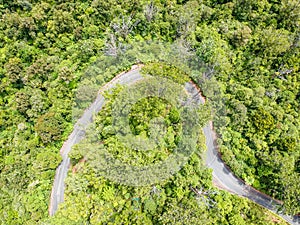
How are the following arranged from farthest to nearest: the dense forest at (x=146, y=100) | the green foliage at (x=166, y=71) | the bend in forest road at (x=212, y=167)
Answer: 1. the green foliage at (x=166, y=71)
2. the bend in forest road at (x=212, y=167)
3. the dense forest at (x=146, y=100)

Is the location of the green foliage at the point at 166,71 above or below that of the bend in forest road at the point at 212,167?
above

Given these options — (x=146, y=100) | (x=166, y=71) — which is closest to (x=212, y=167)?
(x=146, y=100)

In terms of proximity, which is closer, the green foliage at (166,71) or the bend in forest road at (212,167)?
the bend in forest road at (212,167)

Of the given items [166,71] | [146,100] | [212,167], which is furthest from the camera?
[166,71]

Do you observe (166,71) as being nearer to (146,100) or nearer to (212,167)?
(146,100)

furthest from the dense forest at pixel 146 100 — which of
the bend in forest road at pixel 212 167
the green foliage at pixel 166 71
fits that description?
the bend in forest road at pixel 212 167

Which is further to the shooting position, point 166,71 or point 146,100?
point 166,71

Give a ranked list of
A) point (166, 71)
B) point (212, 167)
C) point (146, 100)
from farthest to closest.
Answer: point (166, 71)
point (212, 167)
point (146, 100)

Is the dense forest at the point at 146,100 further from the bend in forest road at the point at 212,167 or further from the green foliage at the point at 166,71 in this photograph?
the bend in forest road at the point at 212,167

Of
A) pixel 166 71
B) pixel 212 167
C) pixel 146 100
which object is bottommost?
pixel 212 167

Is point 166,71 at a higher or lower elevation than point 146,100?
higher
